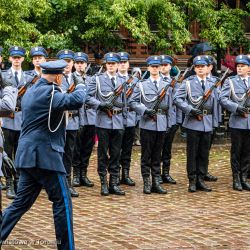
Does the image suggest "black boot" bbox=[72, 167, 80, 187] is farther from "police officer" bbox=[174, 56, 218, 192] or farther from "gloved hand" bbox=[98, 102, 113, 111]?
"police officer" bbox=[174, 56, 218, 192]

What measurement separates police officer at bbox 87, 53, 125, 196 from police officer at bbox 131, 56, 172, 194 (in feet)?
1.09

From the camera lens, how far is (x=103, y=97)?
41.8 ft

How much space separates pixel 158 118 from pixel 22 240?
13.1 feet

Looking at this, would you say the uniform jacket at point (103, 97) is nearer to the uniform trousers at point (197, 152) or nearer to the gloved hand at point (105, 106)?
the gloved hand at point (105, 106)

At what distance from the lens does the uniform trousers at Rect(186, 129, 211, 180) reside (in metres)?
12.9

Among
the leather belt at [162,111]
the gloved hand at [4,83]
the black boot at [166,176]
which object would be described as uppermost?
the gloved hand at [4,83]

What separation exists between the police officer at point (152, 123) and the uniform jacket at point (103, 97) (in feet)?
1.00

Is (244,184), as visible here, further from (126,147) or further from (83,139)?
(83,139)

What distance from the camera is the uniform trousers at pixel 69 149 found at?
1228 centimetres

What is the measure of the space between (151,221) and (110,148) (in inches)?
92.5

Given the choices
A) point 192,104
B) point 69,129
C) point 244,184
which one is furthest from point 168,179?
point 69,129

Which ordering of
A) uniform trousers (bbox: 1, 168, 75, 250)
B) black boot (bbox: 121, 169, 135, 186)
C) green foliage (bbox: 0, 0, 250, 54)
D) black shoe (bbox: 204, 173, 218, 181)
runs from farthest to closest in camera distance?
green foliage (bbox: 0, 0, 250, 54)
black shoe (bbox: 204, 173, 218, 181)
black boot (bbox: 121, 169, 135, 186)
uniform trousers (bbox: 1, 168, 75, 250)

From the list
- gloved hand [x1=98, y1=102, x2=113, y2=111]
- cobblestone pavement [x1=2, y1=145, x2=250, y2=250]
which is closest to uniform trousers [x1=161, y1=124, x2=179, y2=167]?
cobblestone pavement [x1=2, y1=145, x2=250, y2=250]

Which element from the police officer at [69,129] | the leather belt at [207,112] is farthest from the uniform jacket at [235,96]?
the police officer at [69,129]
